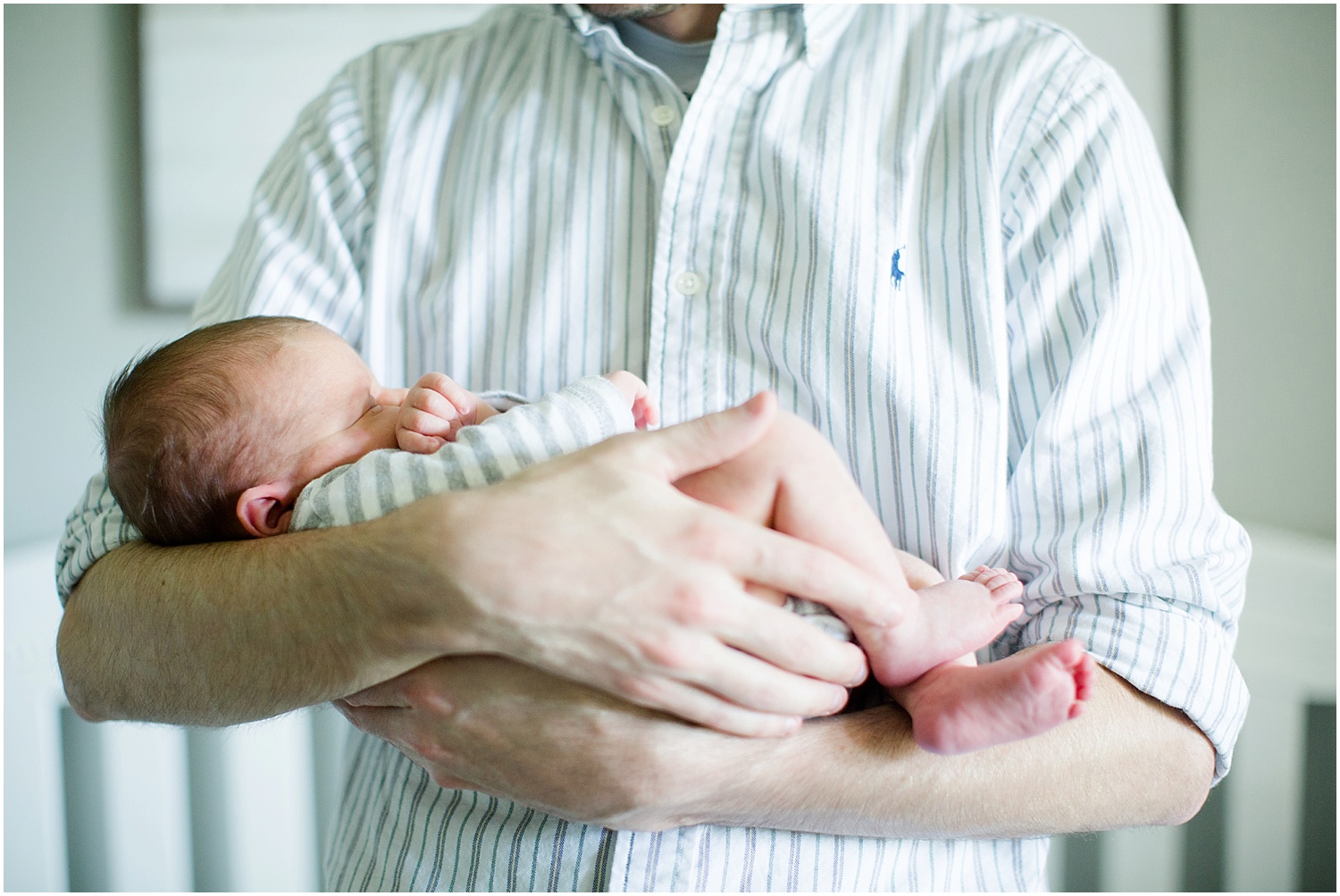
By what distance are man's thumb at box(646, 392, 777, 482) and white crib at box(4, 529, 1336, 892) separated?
3.86ft

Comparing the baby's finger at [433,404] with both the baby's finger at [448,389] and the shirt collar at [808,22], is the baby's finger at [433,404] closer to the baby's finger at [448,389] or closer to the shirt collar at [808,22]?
the baby's finger at [448,389]

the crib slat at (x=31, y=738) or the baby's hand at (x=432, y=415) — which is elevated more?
the baby's hand at (x=432, y=415)

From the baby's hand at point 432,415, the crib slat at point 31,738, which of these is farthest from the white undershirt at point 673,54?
the crib slat at point 31,738

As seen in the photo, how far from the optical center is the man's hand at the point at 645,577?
651mm

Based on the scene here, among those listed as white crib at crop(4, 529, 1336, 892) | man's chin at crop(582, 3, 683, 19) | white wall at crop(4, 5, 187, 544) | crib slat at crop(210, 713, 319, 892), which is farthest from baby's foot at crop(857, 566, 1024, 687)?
white wall at crop(4, 5, 187, 544)

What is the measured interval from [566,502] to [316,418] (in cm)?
34

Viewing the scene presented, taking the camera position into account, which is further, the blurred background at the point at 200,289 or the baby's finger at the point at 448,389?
the blurred background at the point at 200,289

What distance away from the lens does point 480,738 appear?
0.74 m

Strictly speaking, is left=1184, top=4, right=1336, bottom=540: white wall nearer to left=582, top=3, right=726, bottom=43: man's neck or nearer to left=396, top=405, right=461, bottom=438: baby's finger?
left=582, top=3, right=726, bottom=43: man's neck

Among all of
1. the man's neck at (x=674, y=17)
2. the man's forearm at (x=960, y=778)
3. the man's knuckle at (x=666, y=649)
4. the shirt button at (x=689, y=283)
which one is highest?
the man's neck at (x=674, y=17)

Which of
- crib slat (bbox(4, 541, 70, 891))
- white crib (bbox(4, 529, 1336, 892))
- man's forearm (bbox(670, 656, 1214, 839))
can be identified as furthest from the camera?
crib slat (bbox(4, 541, 70, 891))

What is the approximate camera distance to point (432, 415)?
0.80 metres

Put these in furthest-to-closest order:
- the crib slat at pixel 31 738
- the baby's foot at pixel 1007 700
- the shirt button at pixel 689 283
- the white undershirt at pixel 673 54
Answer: the crib slat at pixel 31 738 → the white undershirt at pixel 673 54 → the shirt button at pixel 689 283 → the baby's foot at pixel 1007 700

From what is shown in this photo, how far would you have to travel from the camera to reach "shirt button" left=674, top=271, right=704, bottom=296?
3.11ft
